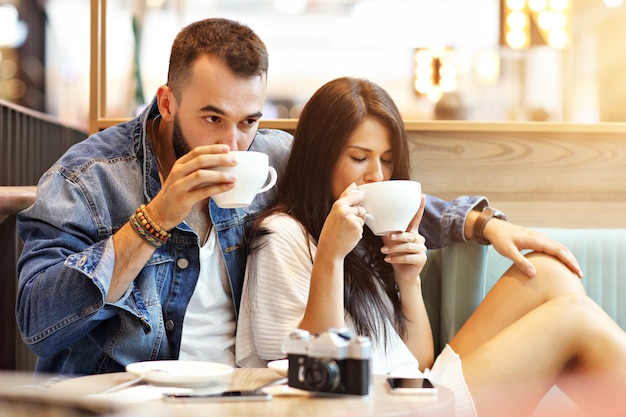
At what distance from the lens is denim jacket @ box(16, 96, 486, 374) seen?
56.8 inches

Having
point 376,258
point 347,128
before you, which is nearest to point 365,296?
point 376,258

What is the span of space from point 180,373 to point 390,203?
0.54 m

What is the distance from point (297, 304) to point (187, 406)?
0.64 metres

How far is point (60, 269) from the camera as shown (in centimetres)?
144

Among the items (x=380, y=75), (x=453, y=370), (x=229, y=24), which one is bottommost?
(x=453, y=370)

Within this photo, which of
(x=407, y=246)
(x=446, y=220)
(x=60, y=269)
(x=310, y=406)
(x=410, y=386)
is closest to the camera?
(x=310, y=406)

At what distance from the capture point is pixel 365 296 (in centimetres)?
177

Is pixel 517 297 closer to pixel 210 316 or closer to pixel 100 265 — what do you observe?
pixel 210 316

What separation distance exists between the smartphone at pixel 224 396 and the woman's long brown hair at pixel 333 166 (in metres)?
0.70

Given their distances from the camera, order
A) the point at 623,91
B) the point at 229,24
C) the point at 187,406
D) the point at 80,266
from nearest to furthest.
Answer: the point at 187,406, the point at 80,266, the point at 229,24, the point at 623,91

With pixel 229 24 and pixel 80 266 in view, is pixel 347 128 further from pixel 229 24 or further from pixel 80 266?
pixel 80 266

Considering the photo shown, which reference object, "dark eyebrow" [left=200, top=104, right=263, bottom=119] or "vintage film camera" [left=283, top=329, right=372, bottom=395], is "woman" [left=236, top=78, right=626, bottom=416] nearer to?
"dark eyebrow" [left=200, top=104, right=263, bottom=119]

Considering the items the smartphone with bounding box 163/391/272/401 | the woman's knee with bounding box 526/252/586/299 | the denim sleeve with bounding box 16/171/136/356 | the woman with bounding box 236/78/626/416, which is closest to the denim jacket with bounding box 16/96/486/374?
the denim sleeve with bounding box 16/171/136/356

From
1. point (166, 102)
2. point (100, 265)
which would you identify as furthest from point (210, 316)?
point (166, 102)
